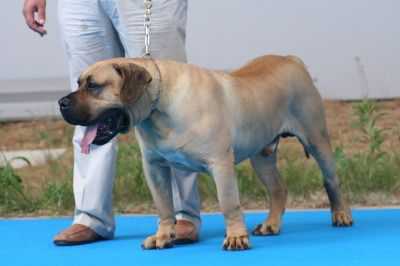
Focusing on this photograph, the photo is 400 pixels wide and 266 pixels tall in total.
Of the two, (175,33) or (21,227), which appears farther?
(21,227)

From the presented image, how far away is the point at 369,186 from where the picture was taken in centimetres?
841

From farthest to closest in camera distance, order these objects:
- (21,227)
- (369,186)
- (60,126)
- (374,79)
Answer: (60,126) < (374,79) < (369,186) < (21,227)

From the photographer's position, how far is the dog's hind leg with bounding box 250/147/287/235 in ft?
22.8

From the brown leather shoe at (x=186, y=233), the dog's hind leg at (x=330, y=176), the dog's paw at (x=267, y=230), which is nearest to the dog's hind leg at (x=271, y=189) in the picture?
the dog's paw at (x=267, y=230)

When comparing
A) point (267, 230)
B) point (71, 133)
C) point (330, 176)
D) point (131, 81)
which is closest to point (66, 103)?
point (131, 81)

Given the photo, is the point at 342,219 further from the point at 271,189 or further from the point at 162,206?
the point at 162,206

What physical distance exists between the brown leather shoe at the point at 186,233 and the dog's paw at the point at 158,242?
102mm

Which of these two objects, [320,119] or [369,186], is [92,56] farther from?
[369,186]

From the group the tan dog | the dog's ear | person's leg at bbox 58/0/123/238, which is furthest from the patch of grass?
the dog's ear

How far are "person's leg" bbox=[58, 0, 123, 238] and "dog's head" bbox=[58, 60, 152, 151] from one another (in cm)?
67

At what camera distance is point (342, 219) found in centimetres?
712

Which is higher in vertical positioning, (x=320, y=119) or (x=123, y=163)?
(x=320, y=119)

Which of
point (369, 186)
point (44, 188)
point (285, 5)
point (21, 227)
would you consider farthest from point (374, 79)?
point (21, 227)

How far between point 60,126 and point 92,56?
450 centimetres
